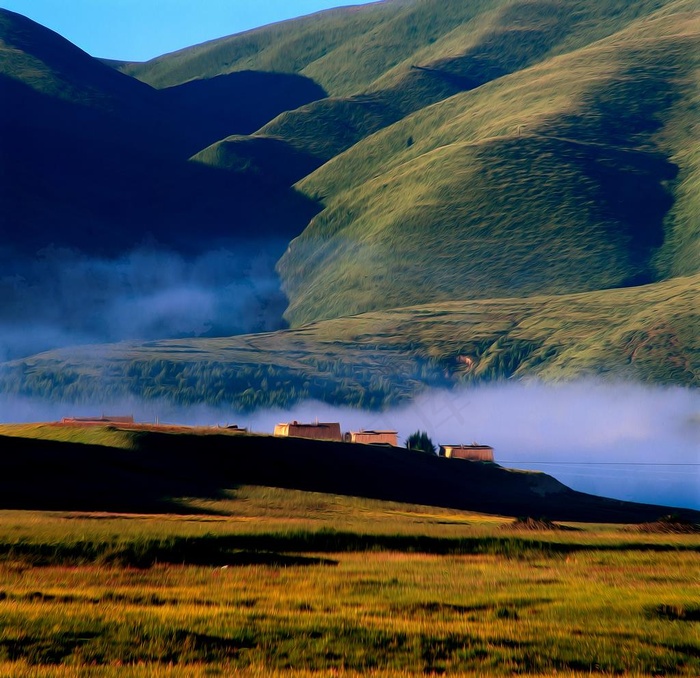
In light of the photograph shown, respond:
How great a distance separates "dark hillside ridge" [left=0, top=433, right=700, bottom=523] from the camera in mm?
102062

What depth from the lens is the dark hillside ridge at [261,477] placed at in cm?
10206

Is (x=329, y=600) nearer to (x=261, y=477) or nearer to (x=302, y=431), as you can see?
(x=261, y=477)

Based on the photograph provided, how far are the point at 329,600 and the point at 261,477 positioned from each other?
83309 mm

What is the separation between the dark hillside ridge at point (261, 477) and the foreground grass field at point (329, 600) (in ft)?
81.8

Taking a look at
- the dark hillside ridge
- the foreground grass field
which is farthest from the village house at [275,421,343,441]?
the foreground grass field

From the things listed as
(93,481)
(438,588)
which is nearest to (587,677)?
(438,588)

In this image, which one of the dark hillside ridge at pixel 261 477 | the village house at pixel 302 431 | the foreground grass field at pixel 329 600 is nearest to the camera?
the foreground grass field at pixel 329 600

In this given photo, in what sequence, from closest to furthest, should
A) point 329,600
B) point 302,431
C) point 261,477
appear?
point 329,600 → point 261,477 → point 302,431

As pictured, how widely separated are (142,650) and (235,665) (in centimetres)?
323

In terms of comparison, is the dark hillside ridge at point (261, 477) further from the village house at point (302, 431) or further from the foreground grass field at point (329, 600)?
the village house at point (302, 431)

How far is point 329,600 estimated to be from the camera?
46.7 m

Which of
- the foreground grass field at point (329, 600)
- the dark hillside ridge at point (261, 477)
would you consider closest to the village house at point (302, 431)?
the dark hillside ridge at point (261, 477)

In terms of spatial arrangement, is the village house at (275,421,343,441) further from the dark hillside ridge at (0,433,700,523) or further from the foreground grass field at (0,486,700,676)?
the foreground grass field at (0,486,700,676)

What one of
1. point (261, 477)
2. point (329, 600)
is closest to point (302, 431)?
point (261, 477)
